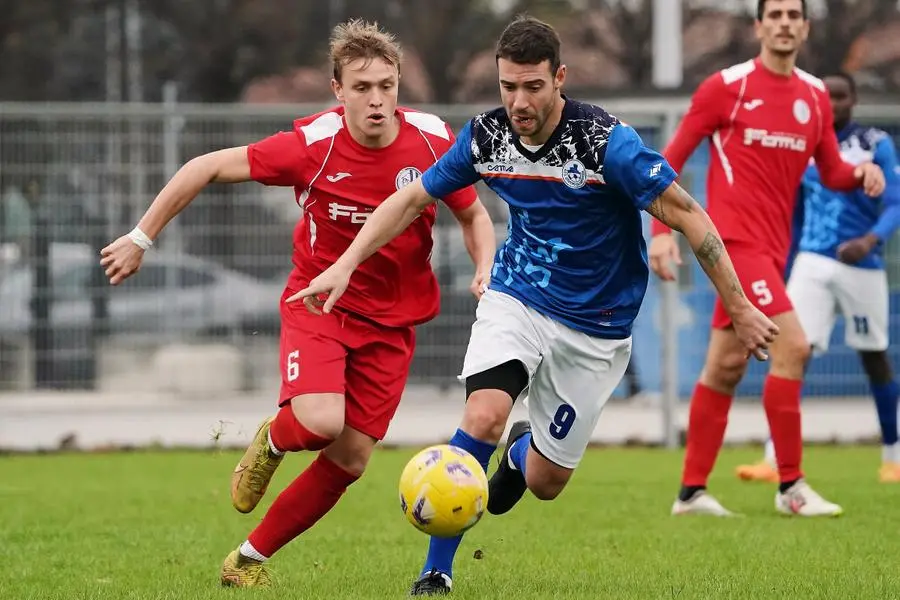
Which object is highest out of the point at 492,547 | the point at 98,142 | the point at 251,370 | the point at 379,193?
the point at 379,193

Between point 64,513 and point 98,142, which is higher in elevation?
point 98,142

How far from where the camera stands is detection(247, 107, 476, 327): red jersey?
6836 mm

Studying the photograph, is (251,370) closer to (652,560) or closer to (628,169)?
(652,560)

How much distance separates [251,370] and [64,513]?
4.32 m

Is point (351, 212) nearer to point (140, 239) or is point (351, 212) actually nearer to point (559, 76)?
point (140, 239)

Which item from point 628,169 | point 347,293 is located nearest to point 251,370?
point 347,293

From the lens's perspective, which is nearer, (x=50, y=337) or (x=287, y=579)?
(x=287, y=579)

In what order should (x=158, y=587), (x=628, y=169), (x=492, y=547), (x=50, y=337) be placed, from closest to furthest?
(x=628, y=169), (x=158, y=587), (x=492, y=547), (x=50, y=337)

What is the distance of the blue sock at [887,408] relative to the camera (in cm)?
1111

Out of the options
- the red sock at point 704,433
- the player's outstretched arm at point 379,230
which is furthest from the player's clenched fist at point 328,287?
the red sock at point 704,433

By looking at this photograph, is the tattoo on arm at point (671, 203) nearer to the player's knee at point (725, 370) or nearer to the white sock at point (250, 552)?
the white sock at point (250, 552)

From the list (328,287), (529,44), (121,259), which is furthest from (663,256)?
(121,259)

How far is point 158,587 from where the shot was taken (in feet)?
21.4

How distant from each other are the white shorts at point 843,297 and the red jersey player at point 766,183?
2.05m
